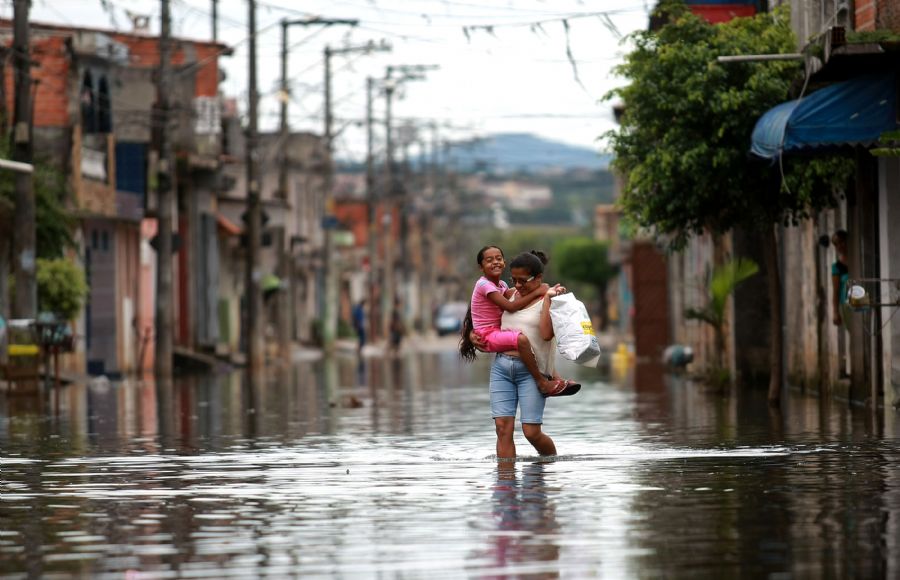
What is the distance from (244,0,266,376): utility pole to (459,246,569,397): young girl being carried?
40.5 metres

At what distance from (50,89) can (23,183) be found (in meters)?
13.8

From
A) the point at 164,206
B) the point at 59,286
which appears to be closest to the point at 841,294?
the point at 59,286

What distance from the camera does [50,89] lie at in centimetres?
4988

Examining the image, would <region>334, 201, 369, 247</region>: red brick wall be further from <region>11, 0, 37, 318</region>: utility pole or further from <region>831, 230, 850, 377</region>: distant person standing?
<region>831, 230, 850, 377</region>: distant person standing

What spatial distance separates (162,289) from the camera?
155 ft

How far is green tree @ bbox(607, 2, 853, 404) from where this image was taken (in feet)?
90.0

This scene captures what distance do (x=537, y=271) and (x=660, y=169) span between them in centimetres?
1154

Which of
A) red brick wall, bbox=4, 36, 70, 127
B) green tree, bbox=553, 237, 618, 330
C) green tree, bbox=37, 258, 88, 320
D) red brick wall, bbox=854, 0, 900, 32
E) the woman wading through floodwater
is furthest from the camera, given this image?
green tree, bbox=553, 237, 618, 330

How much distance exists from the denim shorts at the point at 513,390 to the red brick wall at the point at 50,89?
111 ft

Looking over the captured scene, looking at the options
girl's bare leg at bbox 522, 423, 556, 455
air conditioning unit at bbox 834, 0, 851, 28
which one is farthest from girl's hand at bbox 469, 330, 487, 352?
Result: air conditioning unit at bbox 834, 0, 851, 28

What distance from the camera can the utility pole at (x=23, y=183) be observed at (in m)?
36.2

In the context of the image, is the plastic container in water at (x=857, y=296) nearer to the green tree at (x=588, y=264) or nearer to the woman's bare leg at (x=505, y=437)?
the woman's bare leg at (x=505, y=437)

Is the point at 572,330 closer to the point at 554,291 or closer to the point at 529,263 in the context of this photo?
the point at 554,291

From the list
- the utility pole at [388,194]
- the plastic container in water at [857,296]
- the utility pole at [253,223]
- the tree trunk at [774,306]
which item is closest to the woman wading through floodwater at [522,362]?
the plastic container in water at [857,296]
